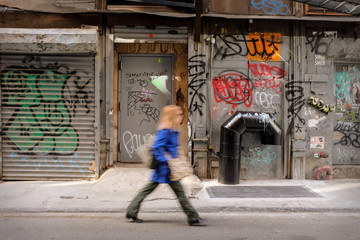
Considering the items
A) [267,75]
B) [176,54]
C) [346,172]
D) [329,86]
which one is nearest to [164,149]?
[267,75]

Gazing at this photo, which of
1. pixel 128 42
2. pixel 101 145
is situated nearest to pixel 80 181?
pixel 101 145

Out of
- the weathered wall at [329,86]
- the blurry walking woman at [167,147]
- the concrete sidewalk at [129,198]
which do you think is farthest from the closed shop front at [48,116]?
the weathered wall at [329,86]

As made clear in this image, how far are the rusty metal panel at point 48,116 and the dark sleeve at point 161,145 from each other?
11.5 ft

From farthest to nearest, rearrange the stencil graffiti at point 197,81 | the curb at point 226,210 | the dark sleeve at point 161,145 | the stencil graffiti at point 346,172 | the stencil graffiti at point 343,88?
the stencil graffiti at point 343,88, the stencil graffiti at point 346,172, the stencil graffiti at point 197,81, the curb at point 226,210, the dark sleeve at point 161,145

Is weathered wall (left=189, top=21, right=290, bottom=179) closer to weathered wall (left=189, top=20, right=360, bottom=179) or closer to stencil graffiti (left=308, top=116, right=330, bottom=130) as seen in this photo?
weathered wall (left=189, top=20, right=360, bottom=179)

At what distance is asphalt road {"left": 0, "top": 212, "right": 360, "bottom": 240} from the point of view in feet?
17.5

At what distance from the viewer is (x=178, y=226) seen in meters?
5.79

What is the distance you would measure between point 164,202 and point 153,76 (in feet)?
12.4

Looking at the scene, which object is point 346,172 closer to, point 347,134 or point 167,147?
point 347,134

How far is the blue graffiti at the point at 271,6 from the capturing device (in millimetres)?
8820

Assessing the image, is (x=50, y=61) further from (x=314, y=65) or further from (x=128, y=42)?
(x=314, y=65)

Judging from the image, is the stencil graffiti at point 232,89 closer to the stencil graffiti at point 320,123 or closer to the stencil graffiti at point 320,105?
the stencil graffiti at point 320,105

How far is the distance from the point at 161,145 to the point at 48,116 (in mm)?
4184

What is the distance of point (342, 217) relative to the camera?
6414mm
